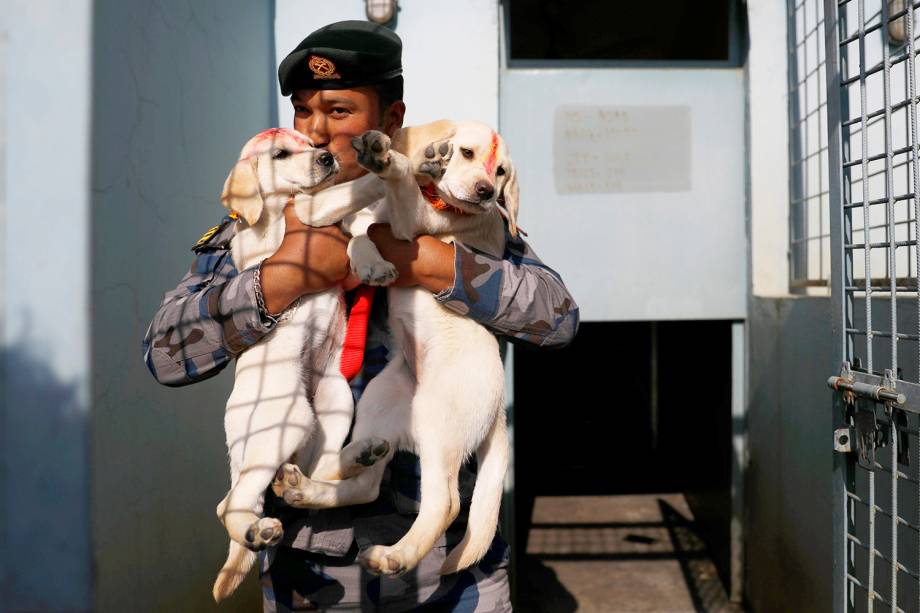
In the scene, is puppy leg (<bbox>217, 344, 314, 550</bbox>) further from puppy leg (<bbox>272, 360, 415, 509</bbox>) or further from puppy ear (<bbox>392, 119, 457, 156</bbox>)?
puppy ear (<bbox>392, 119, 457, 156</bbox>)

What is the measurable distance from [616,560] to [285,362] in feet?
10.3

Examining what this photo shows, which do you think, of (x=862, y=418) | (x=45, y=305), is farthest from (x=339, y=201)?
(x=862, y=418)

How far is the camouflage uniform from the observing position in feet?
5.13

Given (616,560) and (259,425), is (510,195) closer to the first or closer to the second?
(259,425)

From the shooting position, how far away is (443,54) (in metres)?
3.38

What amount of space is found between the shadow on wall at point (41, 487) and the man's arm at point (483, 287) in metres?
1.09

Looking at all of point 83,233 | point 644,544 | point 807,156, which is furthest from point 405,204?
point 644,544

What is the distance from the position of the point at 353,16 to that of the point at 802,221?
7.40 ft

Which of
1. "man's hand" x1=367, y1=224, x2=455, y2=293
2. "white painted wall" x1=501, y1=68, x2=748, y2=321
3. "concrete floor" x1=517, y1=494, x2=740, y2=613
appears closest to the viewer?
"man's hand" x1=367, y1=224, x2=455, y2=293

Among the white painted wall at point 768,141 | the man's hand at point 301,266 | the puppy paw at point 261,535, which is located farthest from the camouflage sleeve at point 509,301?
the white painted wall at point 768,141

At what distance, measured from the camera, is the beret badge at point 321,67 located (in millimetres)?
1657

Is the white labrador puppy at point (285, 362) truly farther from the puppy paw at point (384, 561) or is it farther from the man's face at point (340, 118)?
the puppy paw at point (384, 561)

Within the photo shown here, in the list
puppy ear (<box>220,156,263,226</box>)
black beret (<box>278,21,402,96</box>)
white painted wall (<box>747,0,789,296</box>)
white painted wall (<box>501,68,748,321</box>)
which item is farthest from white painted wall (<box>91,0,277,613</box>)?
white painted wall (<box>747,0,789,296</box>)

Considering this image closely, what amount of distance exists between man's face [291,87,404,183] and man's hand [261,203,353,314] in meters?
0.23
